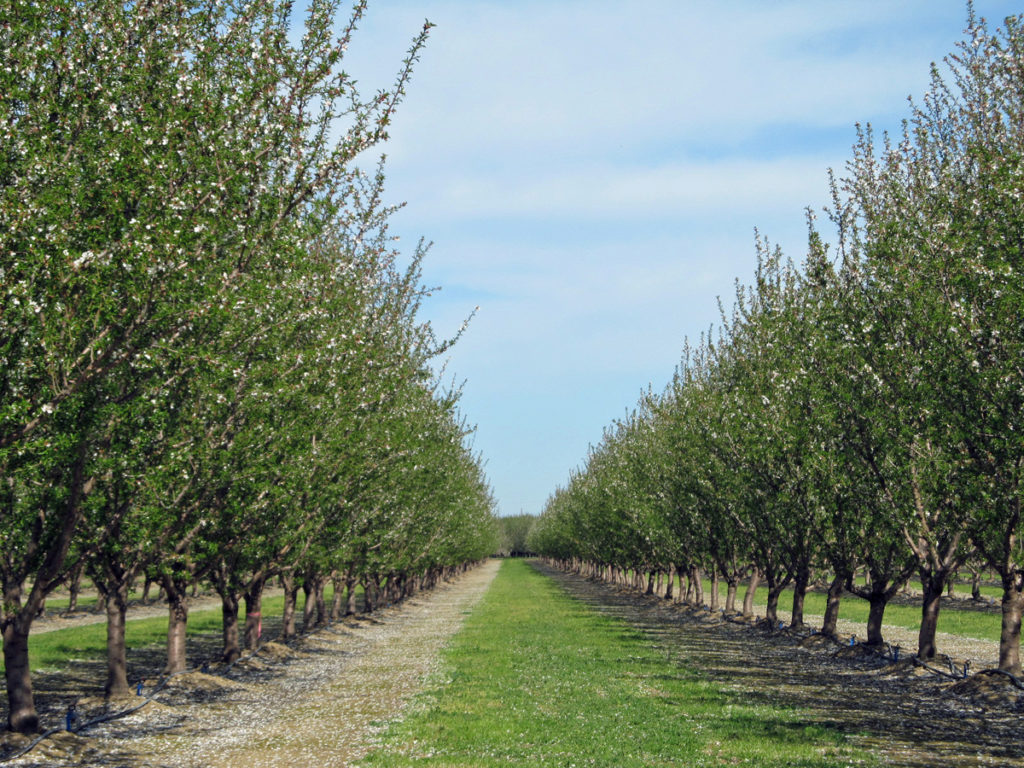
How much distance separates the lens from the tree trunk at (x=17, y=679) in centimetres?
1691

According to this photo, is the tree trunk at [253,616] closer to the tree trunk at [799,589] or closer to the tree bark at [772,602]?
the tree trunk at [799,589]

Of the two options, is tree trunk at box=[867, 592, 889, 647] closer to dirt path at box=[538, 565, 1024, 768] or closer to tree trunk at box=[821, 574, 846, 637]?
dirt path at box=[538, 565, 1024, 768]

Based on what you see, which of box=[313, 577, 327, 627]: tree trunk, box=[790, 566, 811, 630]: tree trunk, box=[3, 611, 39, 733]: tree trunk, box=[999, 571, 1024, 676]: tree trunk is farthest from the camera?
box=[313, 577, 327, 627]: tree trunk

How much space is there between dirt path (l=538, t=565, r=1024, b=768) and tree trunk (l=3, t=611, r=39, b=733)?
1594cm

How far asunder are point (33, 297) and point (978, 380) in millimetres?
18032

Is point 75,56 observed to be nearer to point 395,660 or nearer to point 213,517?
point 213,517

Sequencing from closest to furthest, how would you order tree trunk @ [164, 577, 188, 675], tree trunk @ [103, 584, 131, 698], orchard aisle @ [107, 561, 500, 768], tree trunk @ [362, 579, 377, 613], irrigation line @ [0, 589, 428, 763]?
irrigation line @ [0, 589, 428, 763], orchard aisle @ [107, 561, 500, 768], tree trunk @ [103, 584, 131, 698], tree trunk @ [164, 577, 188, 675], tree trunk @ [362, 579, 377, 613]

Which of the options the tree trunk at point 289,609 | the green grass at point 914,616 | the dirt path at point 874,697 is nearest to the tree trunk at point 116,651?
the tree trunk at point 289,609

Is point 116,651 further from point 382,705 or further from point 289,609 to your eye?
point 289,609

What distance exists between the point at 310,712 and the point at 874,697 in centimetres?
1419

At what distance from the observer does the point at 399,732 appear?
18.1 meters

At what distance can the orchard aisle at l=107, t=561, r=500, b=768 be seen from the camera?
1652 centimetres

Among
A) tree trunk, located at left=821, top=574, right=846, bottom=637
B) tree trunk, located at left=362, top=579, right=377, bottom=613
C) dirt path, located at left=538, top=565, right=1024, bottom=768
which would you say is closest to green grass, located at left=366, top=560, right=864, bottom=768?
dirt path, located at left=538, top=565, right=1024, bottom=768

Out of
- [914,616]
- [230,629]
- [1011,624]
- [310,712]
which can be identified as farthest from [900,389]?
[914,616]
